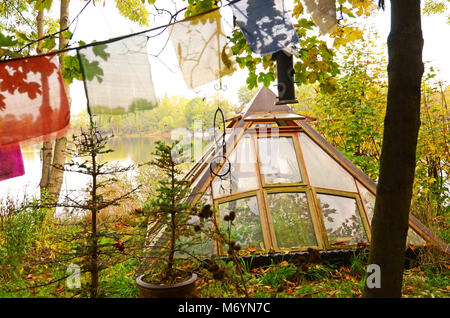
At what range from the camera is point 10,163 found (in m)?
2.66

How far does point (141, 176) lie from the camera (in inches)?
310

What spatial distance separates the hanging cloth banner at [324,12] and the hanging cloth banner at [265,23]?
170 millimetres

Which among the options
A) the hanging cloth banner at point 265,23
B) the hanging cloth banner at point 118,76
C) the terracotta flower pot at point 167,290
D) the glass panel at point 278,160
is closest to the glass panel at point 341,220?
the glass panel at point 278,160

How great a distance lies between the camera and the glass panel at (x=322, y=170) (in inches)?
151

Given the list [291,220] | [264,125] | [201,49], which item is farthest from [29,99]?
[291,220]

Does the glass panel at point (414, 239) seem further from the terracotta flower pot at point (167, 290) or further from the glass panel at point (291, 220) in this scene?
the terracotta flower pot at point (167, 290)

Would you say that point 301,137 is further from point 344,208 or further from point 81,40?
point 81,40

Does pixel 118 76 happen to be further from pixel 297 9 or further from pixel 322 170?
pixel 322 170

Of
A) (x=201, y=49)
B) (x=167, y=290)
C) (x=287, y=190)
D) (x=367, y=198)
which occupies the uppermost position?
(x=201, y=49)

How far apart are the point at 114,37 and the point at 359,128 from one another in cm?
476

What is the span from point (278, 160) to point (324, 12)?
6.65 feet

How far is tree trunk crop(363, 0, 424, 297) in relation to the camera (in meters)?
1.91

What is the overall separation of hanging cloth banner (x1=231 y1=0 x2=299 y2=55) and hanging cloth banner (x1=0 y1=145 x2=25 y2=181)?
2131mm

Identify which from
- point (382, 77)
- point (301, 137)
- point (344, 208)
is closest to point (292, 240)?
point (344, 208)
